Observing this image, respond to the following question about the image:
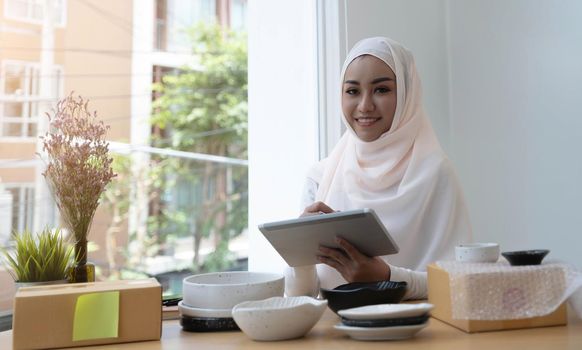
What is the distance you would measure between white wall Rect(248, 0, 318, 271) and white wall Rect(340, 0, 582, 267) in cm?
29

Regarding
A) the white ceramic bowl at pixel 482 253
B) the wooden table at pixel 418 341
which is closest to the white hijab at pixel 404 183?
the white ceramic bowl at pixel 482 253

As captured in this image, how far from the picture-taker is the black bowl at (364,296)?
3.75 ft

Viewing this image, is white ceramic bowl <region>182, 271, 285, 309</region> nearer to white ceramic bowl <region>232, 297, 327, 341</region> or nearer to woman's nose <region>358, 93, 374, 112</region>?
white ceramic bowl <region>232, 297, 327, 341</region>

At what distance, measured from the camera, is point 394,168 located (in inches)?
77.3

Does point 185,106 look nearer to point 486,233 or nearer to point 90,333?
point 486,233

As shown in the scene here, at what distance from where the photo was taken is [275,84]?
289 cm

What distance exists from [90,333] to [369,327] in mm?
482

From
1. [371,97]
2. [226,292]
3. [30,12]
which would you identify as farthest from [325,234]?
[30,12]

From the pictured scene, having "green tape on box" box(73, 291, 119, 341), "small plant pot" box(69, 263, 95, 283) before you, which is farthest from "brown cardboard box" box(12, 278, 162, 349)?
"small plant pot" box(69, 263, 95, 283)

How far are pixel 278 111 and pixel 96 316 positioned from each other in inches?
74.8

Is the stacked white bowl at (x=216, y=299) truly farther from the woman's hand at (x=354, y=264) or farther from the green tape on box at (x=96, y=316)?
the woman's hand at (x=354, y=264)

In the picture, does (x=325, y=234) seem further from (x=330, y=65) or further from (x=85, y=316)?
(x=330, y=65)

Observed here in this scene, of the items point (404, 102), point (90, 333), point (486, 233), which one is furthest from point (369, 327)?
point (486, 233)

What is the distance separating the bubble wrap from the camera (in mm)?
1046
